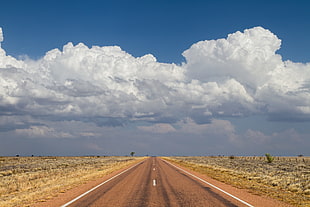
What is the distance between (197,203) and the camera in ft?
33.2

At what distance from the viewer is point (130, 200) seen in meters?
10.8

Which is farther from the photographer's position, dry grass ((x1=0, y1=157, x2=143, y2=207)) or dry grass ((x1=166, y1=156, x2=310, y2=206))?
dry grass ((x1=166, y1=156, x2=310, y2=206))

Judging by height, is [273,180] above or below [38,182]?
above

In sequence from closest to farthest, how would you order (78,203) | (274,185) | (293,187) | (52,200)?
1. (78,203)
2. (52,200)
3. (293,187)
4. (274,185)

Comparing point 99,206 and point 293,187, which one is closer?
point 99,206

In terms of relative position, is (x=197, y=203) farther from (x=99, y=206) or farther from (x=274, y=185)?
(x=274, y=185)

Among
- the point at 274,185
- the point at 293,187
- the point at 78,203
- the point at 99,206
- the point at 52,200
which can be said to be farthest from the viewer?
the point at 274,185

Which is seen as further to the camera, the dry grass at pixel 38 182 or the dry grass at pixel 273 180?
the dry grass at pixel 273 180

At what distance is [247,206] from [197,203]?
5.72ft

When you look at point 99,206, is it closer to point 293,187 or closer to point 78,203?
point 78,203

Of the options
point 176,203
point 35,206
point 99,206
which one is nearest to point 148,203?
point 176,203

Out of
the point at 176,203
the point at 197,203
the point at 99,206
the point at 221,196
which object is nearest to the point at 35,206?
the point at 99,206

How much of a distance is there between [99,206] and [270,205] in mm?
6198

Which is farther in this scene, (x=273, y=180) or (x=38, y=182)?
(x=38, y=182)
